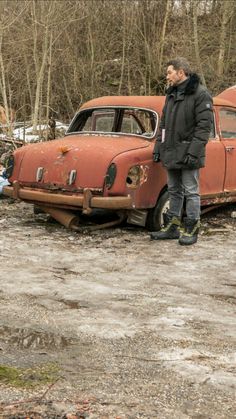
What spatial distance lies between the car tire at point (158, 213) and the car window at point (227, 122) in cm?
154

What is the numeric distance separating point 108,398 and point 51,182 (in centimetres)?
433

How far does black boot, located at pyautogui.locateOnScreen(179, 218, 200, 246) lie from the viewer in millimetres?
6496

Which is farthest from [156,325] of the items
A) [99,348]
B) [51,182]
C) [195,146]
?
[51,182]

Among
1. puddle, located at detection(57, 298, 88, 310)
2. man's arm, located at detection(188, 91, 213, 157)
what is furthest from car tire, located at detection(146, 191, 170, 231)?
puddle, located at detection(57, 298, 88, 310)

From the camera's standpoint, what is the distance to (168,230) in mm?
6750

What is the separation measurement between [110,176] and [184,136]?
95 centimetres

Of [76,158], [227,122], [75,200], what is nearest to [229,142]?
[227,122]

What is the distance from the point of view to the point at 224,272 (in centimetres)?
554

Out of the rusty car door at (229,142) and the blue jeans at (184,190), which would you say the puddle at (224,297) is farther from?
the rusty car door at (229,142)

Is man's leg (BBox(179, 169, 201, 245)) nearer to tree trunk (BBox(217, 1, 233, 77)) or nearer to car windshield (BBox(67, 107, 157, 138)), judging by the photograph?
car windshield (BBox(67, 107, 157, 138))

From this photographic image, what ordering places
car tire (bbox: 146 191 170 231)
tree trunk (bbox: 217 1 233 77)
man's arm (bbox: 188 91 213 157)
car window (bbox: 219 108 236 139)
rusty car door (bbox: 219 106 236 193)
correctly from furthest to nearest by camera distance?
tree trunk (bbox: 217 1 233 77)
car window (bbox: 219 108 236 139)
rusty car door (bbox: 219 106 236 193)
car tire (bbox: 146 191 170 231)
man's arm (bbox: 188 91 213 157)

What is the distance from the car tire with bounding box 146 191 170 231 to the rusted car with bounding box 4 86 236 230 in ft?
0.04

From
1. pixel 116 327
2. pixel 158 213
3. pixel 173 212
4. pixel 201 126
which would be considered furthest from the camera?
pixel 158 213

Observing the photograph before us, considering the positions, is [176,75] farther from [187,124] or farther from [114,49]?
[114,49]
